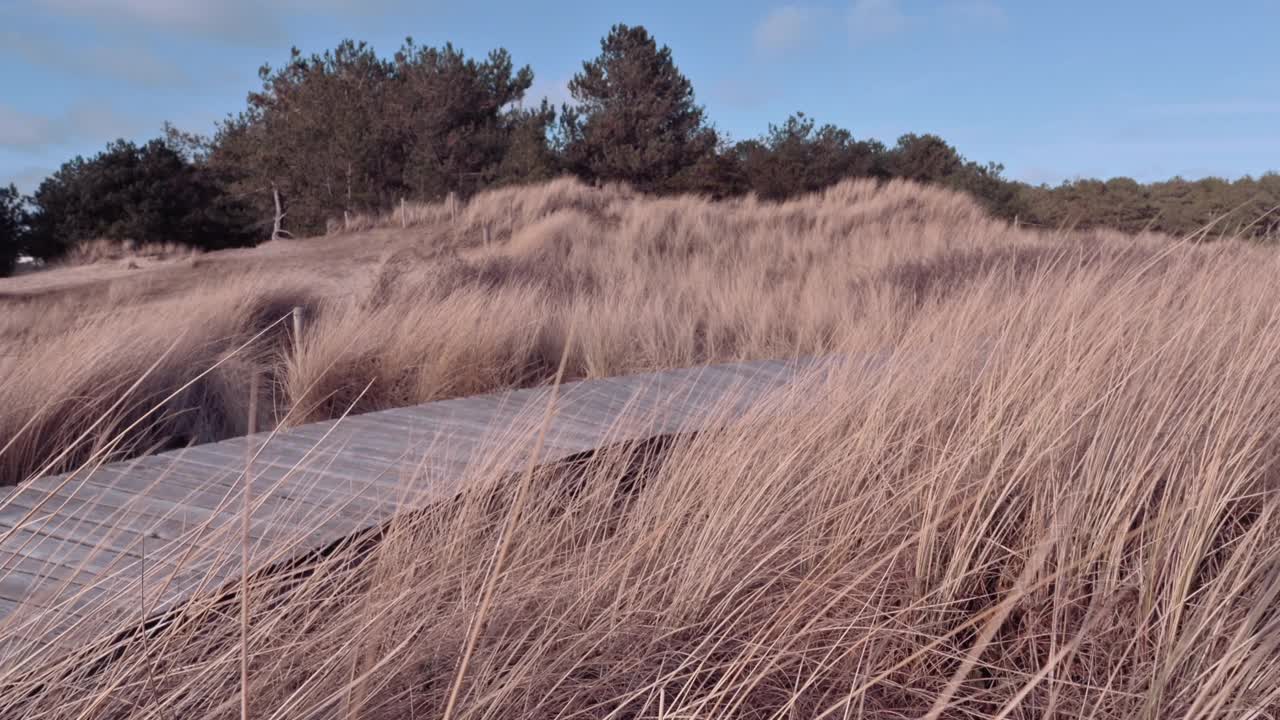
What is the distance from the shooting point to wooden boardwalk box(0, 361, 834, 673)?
6.03ft

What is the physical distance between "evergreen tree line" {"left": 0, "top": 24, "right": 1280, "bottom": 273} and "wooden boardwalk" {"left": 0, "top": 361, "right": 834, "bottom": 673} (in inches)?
713

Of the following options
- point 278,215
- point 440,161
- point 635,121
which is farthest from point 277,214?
point 635,121

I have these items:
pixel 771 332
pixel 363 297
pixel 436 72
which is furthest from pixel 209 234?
pixel 771 332

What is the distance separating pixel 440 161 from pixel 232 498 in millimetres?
22259

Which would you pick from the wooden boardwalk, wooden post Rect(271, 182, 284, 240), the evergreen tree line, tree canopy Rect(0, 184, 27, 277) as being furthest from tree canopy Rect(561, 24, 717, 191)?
the wooden boardwalk

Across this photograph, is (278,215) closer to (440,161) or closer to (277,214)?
(277,214)

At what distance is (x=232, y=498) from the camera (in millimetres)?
2633

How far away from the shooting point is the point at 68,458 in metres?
4.04

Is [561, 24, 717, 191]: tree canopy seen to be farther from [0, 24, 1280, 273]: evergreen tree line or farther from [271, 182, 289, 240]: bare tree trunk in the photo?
[271, 182, 289, 240]: bare tree trunk

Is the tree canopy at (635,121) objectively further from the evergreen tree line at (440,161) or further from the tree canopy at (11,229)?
the tree canopy at (11,229)

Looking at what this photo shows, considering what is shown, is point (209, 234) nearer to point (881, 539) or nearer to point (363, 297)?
point (363, 297)

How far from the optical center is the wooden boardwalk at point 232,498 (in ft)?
6.03

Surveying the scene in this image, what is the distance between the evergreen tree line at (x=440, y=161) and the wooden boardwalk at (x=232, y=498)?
18.1m

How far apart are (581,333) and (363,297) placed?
2.90 m
